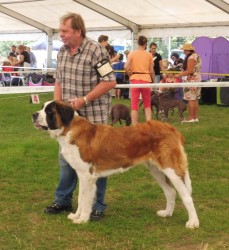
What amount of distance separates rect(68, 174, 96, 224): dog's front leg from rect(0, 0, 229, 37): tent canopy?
13.2 metres

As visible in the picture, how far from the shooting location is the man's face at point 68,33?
4367 millimetres

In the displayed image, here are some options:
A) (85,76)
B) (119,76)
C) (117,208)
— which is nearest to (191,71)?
(117,208)

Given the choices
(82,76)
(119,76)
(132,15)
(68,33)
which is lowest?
(119,76)

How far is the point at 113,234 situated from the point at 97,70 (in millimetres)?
1419

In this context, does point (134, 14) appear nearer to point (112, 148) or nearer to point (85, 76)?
point (85, 76)

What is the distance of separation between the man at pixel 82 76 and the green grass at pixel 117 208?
1.38 ft

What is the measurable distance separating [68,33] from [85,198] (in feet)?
4.73

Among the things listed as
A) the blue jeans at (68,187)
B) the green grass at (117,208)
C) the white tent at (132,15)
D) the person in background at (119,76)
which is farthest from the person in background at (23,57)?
the blue jeans at (68,187)

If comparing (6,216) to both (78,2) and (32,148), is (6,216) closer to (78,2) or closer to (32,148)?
(32,148)

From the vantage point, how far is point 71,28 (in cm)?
437

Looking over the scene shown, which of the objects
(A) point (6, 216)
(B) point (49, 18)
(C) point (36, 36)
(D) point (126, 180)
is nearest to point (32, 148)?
(D) point (126, 180)

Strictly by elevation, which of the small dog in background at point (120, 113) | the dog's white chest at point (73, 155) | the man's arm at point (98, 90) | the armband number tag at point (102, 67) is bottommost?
the small dog in background at point (120, 113)

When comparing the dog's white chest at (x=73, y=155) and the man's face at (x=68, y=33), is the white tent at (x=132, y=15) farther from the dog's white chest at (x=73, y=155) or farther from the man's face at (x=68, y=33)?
the dog's white chest at (x=73, y=155)

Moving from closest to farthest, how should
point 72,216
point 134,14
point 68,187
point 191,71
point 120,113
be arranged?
1. point 72,216
2. point 68,187
3. point 120,113
4. point 191,71
5. point 134,14
